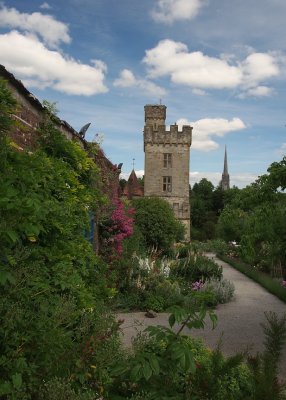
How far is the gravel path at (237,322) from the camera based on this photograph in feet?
22.3

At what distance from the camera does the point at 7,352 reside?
2887 millimetres

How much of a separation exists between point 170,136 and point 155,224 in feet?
64.7

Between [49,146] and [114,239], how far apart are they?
5.14 m

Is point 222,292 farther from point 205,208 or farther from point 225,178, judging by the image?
point 225,178

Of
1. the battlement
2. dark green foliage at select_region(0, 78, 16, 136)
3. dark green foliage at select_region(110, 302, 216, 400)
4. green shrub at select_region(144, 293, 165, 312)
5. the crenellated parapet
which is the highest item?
the battlement

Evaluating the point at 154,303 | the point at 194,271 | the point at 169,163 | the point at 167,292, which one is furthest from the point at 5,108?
the point at 169,163

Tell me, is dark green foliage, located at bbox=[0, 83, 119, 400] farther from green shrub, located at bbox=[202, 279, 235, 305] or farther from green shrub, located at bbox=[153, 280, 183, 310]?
green shrub, located at bbox=[202, 279, 235, 305]

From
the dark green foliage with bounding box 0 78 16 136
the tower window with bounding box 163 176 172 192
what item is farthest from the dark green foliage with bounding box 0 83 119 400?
the tower window with bounding box 163 176 172 192

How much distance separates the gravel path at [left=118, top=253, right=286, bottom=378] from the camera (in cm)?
679

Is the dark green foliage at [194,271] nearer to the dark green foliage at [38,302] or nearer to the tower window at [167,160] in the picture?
the dark green foliage at [38,302]

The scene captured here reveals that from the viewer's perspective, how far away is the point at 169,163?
119 ft

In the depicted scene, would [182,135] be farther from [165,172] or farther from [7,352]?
[7,352]

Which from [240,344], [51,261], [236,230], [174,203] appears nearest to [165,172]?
[174,203]

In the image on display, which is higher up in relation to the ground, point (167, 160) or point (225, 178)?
point (225, 178)
